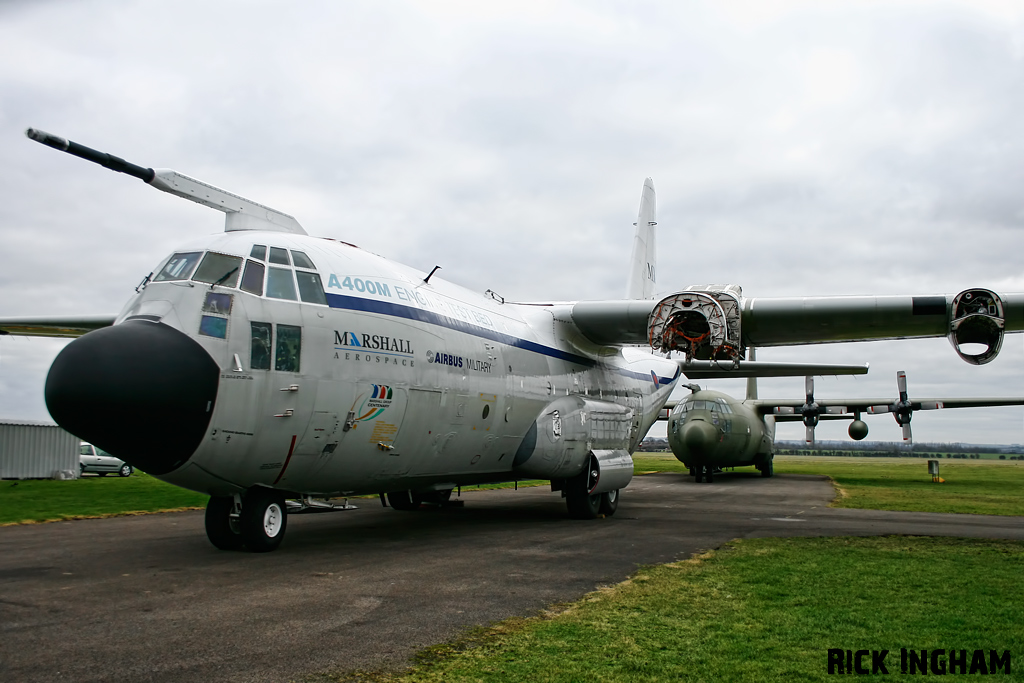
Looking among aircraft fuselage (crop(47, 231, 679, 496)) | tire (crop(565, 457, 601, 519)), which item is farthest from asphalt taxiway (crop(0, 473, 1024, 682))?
aircraft fuselage (crop(47, 231, 679, 496))

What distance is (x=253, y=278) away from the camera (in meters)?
8.74

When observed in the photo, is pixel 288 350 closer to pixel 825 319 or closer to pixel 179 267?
pixel 179 267

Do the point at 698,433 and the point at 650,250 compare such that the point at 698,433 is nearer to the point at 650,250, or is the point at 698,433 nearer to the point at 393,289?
the point at 650,250

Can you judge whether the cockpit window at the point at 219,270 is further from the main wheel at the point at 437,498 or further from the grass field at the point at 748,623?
the main wheel at the point at 437,498

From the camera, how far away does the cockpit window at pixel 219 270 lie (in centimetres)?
848

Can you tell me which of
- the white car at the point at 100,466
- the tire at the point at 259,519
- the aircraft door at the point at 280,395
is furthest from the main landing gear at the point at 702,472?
the white car at the point at 100,466

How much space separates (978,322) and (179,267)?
12.1 m

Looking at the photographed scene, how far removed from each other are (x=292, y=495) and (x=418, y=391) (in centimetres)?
221

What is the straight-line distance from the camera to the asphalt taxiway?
509 centimetres

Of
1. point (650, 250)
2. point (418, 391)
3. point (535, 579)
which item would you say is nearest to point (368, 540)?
point (418, 391)

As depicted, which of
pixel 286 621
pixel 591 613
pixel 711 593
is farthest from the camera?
pixel 711 593

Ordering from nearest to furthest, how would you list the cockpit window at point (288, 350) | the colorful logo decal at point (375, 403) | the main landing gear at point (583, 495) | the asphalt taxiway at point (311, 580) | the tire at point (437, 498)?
the asphalt taxiway at point (311, 580)
the cockpit window at point (288, 350)
the colorful logo decal at point (375, 403)
the main landing gear at point (583, 495)
the tire at point (437, 498)

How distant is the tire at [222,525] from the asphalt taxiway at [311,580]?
0.76 feet

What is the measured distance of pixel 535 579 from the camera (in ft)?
26.6
